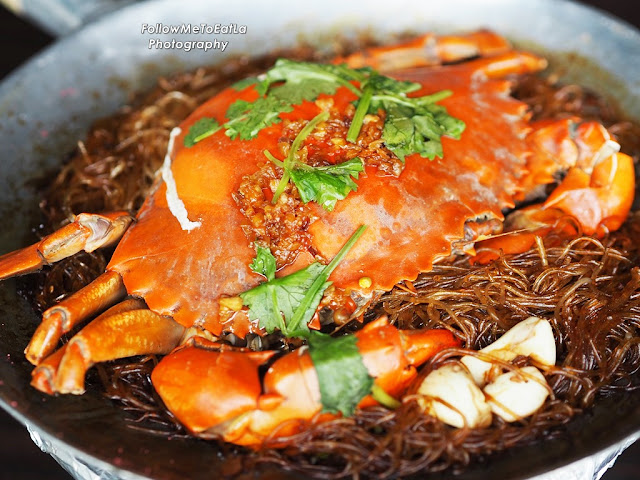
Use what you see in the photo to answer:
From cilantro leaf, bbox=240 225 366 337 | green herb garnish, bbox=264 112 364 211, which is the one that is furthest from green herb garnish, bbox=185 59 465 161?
cilantro leaf, bbox=240 225 366 337

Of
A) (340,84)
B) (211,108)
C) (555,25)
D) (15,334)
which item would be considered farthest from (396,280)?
(555,25)

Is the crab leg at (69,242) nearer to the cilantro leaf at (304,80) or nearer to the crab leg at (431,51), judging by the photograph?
the cilantro leaf at (304,80)

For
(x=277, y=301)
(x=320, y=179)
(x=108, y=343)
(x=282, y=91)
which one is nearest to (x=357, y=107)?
(x=282, y=91)

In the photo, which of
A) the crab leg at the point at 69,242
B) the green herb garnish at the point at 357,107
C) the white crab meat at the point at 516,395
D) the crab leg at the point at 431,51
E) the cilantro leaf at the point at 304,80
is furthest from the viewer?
the crab leg at the point at 431,51

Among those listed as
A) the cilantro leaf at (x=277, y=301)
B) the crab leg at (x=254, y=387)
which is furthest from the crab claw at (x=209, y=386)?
the cilantro leaf at (x=277, y=301)

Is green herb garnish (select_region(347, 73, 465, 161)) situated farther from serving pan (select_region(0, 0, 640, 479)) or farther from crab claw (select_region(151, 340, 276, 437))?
serving pan (select_region(0, 0, 640, 479))

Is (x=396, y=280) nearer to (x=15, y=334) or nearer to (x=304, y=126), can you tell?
(x=304, y=126)

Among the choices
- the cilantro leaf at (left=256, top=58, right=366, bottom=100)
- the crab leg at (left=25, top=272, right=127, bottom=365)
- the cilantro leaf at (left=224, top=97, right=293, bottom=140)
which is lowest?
the crab leg at (left=25, top=272, right=127, bottom=365)
